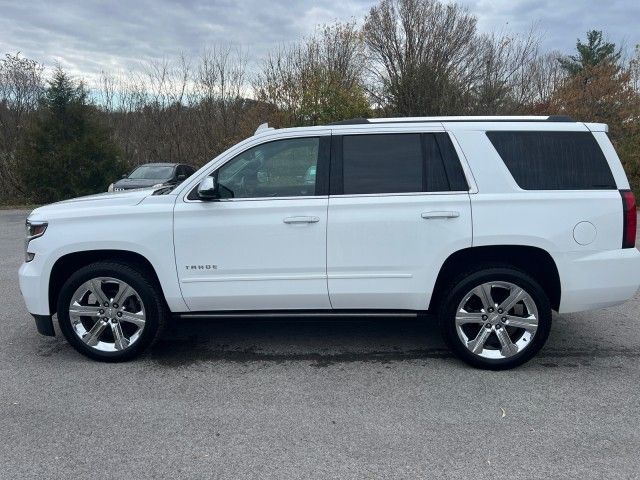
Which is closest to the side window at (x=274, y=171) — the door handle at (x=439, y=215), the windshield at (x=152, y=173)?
the door handle at (x=439, y=215)

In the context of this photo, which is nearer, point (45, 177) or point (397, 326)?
point (397, 326)

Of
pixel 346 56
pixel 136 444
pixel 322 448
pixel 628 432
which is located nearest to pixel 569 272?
pixel 628 432

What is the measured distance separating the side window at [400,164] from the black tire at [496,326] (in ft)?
2.44

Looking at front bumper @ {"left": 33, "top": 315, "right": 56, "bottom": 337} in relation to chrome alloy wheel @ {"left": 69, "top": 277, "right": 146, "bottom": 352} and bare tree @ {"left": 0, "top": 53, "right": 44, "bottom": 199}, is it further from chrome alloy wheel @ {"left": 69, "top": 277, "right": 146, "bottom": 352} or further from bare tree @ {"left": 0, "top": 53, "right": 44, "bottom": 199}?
bare tree @ {"left": 0, "top": 53, "right": 44, "bottom": 199}

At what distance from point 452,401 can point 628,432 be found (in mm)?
1092

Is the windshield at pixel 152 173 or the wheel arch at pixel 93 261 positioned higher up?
the windshield at pixel 152 173

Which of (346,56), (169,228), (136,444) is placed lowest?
(136,444)

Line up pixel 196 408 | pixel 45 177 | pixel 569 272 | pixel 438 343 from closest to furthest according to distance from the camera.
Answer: pixel 196 408 → pixel 569 272 → pixel 438 343 → pixel 45 177

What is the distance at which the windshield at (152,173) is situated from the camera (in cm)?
1704

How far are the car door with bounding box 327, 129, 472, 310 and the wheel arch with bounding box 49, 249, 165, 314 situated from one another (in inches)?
61.6

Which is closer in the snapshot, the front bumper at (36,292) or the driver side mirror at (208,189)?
the driver side mirror at (208,189)

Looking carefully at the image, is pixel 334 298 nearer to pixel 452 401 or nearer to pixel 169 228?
pixel 452 401

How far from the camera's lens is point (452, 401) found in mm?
3658

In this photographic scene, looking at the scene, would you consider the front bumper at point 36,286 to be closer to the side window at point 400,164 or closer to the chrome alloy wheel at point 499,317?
the side window at point 400,164
